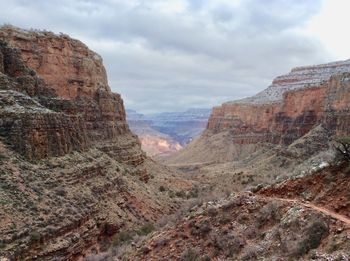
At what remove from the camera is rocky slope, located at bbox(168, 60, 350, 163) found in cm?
6297

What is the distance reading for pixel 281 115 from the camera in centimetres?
9075

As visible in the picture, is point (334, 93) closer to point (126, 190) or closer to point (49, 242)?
point (126, 190)

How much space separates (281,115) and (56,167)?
211ft

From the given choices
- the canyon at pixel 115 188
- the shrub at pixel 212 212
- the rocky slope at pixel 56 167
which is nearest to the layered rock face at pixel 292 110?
the canyon at pixel 115 188

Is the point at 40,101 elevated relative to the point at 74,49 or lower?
lower

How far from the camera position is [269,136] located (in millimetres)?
99562

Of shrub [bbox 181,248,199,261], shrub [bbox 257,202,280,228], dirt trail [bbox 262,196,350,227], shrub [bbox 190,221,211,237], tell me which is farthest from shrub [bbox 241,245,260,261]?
shrub [bbox 190,221,211,237]

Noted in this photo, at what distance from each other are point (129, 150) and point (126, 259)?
38.1m

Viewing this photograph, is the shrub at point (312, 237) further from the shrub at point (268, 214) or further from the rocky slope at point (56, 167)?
the rocky slope at point (56, 167)

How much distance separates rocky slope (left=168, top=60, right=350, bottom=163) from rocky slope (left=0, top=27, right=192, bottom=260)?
2662cm

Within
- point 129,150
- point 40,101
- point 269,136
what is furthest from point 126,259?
point 269,136

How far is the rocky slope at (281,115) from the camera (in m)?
63.0

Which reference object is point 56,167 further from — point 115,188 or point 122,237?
point 115,188

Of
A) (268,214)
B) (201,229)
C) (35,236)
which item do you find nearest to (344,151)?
(268,214)
